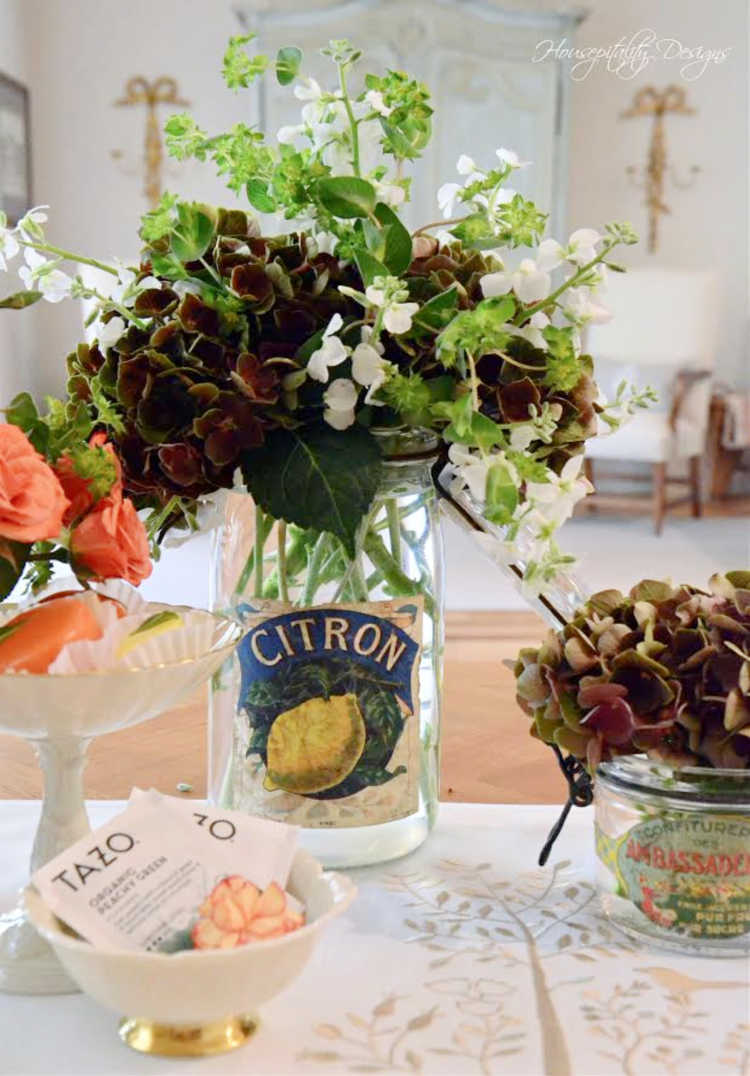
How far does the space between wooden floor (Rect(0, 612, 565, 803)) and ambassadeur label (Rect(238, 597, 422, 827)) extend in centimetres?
19

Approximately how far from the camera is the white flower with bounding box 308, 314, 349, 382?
72cm

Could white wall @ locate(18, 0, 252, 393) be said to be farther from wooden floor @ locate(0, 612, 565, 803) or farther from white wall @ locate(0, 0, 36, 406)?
wooden floor @ locate(0, 612, 565, 803)

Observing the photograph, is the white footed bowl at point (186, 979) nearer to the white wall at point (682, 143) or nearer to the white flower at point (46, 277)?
the white flower at point (46, 277)

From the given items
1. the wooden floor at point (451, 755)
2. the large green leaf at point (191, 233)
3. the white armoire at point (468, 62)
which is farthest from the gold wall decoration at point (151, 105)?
the large green leaf at point (191, 233)

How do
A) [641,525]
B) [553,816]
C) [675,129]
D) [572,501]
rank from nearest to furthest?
[572,501] < [553,816] < [641,525] < [675,129]

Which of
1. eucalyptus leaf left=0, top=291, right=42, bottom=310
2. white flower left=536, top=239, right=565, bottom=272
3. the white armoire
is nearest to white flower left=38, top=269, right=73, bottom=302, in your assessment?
eucalyptus leaf left=0, top=291, right=42, bottom=310

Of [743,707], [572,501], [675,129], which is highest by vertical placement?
[675,129]

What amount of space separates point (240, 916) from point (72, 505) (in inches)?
9.6

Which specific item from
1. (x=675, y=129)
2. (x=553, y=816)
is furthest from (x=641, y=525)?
(x=553, y=816)

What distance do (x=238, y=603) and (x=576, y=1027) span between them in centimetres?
34

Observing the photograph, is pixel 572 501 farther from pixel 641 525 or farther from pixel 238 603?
pixel 641 525

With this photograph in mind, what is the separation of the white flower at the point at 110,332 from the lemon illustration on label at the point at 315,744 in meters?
0.27

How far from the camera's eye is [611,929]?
0.75m

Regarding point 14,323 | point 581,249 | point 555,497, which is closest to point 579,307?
point 581,249
